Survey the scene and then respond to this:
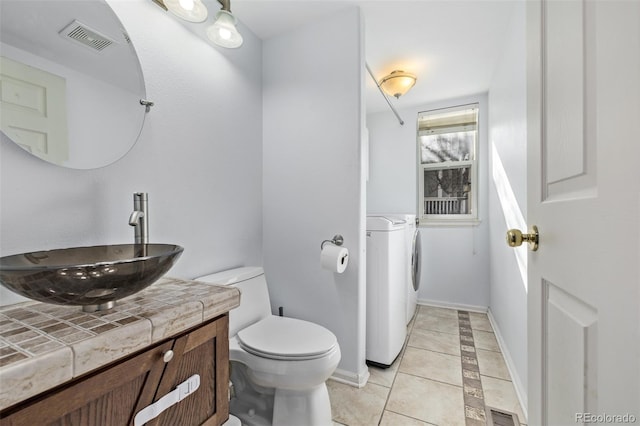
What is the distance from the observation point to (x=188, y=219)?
1500 millimetres

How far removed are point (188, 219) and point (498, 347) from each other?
2.53 metres

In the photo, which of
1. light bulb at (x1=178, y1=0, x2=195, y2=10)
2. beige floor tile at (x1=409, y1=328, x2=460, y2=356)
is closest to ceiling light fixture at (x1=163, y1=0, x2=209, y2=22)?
light bulb at (x1=178, y1=0, x2=195, y2=10)

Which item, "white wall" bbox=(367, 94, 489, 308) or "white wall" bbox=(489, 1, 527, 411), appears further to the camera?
"white wall" bbox=(367, 94, 489, 308)

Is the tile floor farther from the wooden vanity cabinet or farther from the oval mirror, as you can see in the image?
the oval mirror

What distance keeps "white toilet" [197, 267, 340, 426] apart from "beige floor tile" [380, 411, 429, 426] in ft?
1.10

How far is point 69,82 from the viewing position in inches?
40.4

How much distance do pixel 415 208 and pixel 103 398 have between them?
10.6 feet

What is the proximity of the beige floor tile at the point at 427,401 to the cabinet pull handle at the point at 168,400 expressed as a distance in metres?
1.27

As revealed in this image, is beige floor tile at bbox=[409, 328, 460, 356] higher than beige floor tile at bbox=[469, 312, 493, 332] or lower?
lower

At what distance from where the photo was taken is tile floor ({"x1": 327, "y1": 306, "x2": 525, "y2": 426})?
1.50 m

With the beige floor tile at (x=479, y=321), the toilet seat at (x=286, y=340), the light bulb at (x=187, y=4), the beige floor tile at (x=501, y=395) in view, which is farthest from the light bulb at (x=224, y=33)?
the beige floor tile at (x=479, y=321)

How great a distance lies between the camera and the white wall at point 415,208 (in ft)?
9.95

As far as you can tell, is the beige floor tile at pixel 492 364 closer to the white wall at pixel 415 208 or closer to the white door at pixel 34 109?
the white wall at pixel 415 208

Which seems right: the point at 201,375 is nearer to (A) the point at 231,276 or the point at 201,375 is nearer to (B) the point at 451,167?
(A) the point at 231,276
